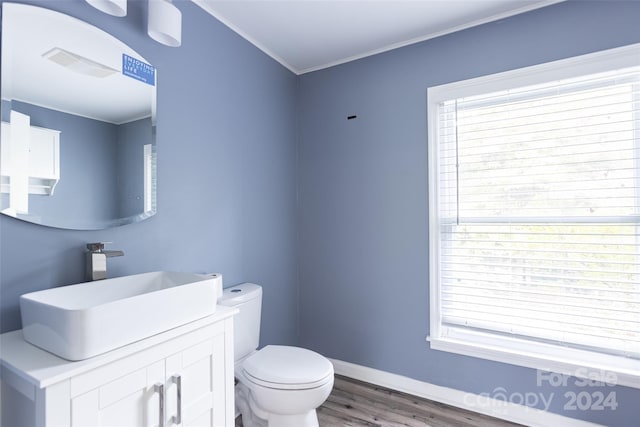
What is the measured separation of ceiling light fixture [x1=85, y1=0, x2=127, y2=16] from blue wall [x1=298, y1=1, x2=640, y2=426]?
150 cm

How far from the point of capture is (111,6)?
1.27 m

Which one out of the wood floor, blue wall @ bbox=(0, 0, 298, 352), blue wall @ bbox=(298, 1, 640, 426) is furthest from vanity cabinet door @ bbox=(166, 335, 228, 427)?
blue wall @ bbox=(298, 1, 640, 426)

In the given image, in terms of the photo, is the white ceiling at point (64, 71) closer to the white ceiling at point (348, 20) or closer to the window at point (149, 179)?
the window at point (149, 179)

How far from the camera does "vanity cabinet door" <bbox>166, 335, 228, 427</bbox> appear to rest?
43.7 inches

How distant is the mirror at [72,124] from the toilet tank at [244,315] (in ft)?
2.07

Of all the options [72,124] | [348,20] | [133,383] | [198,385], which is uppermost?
[348,20]

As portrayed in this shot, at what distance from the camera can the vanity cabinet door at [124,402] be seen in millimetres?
884

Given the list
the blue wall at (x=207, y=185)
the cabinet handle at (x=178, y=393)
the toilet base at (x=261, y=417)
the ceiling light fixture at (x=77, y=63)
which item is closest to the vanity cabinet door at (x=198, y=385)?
the cabinet handle at (x=178, y=393)

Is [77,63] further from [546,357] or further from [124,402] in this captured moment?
[546,357]

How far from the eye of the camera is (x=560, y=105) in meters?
1.84

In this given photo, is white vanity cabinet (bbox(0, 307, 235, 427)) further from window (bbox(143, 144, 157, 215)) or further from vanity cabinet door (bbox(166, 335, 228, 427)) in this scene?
window (bbox(143, 144, 157, 215))

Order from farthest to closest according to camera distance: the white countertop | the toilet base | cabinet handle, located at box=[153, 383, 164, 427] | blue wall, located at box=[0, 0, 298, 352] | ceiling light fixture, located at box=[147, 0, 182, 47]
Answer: the toilet base, ceiling light fixture, located at box=[147, 0, 182, 47], blue wall, located at box=[0, 0, 298, 352], cabinet handle, located at box=[153, 383, 164, 427], the white countertop

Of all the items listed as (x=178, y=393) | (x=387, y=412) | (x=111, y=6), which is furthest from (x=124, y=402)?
(x=387, y=412)

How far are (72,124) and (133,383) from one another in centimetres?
102
